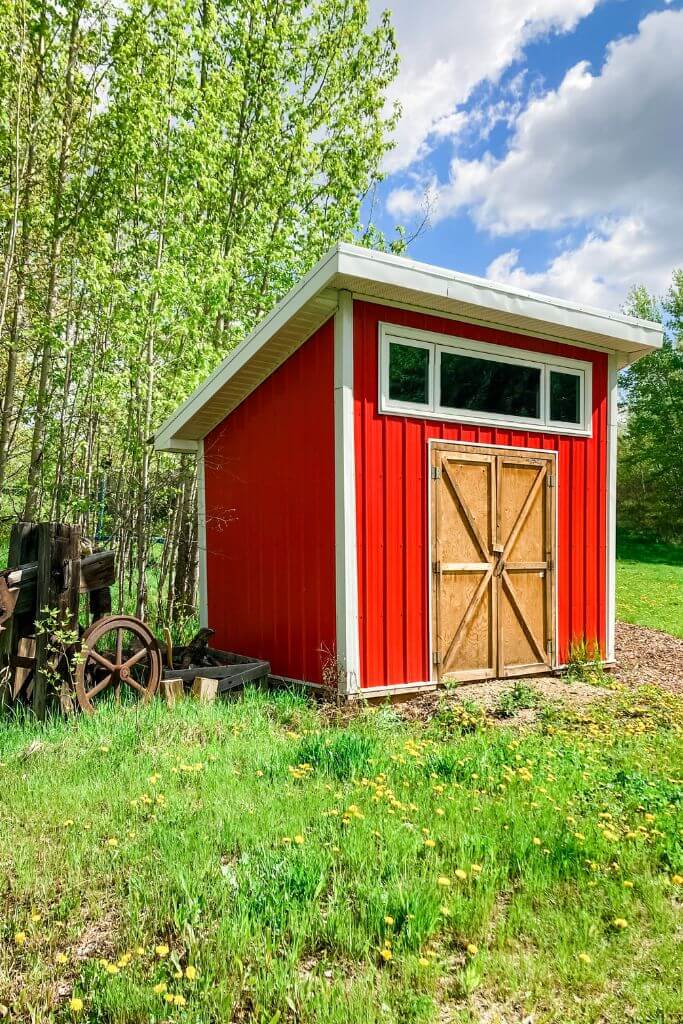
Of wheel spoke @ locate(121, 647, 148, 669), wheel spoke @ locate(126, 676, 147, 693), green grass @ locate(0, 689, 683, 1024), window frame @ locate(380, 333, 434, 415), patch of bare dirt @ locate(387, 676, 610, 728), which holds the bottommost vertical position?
patch of bare dirt @ locate(387, 676, 610, 728)

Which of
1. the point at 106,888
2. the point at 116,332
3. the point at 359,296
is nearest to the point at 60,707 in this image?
the point at 106,888

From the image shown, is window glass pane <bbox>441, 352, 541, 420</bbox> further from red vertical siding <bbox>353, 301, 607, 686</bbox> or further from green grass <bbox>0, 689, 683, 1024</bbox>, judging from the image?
green grass <bbox>0, 689, 683, 1024</bbox>

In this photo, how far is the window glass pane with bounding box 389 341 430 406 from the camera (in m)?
6.45

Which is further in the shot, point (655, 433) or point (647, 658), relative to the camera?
point (655, 433)

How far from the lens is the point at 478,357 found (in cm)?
702

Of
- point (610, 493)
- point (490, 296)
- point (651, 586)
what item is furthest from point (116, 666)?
point (651, 586)

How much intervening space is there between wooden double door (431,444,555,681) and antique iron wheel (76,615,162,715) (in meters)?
2.67

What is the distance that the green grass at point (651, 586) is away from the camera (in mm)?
12625

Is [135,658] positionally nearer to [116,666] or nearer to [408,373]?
[116,666]

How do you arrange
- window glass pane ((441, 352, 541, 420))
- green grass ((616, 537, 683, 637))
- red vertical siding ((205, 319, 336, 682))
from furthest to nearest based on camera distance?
green grass ((616, 537, 683, 637))
window glass pane ((441, 352, 541, 420))
red vertical siding ((205, 319, 336, 682))

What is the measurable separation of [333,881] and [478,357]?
5397 mm

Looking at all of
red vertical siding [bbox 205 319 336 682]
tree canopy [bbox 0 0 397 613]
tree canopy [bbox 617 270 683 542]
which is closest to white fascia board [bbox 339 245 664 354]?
red vertical siding [bbox 205 319 336 682]

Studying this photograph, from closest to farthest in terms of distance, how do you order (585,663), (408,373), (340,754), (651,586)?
1. (340,754)
2. (408,373)
3. (585,663)
4. (651,586)

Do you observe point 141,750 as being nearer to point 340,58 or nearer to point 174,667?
point 174,667
